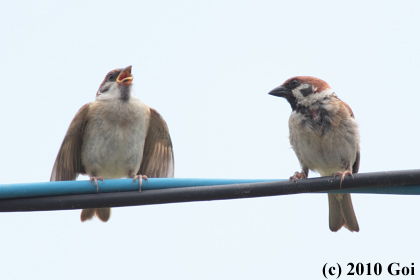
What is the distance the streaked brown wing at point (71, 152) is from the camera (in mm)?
5559

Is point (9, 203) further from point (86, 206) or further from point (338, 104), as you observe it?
point (338, 104)

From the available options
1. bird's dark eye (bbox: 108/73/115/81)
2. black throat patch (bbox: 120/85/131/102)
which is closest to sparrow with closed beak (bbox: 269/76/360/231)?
black throat patch (bbox: 120/85/131/102)

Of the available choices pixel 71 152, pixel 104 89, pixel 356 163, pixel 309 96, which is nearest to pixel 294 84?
pixel 309 96

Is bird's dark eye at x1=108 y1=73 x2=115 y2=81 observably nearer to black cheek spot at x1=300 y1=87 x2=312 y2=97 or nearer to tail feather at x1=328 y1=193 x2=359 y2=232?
black cheek spot at x1=300 y1=87 x2=312 y2=97

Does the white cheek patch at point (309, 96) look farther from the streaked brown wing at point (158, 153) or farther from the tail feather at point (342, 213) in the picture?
the streaked brown wing at point (158, 153)

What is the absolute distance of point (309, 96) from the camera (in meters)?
5.09

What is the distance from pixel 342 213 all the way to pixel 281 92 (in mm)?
1228

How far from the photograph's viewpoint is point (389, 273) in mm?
4559

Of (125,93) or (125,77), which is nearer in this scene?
(125,93)

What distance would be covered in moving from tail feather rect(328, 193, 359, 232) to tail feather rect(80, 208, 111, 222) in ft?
7.13

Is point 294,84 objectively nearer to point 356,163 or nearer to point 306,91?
point 306,91

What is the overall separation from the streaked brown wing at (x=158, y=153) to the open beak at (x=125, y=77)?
0.47 metres

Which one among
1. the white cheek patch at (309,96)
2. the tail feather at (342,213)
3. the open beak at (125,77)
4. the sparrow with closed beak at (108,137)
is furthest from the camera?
the open beak at (125,77)

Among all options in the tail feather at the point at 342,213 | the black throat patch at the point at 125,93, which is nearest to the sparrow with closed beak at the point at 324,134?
the tail feather at the point at 342,213
